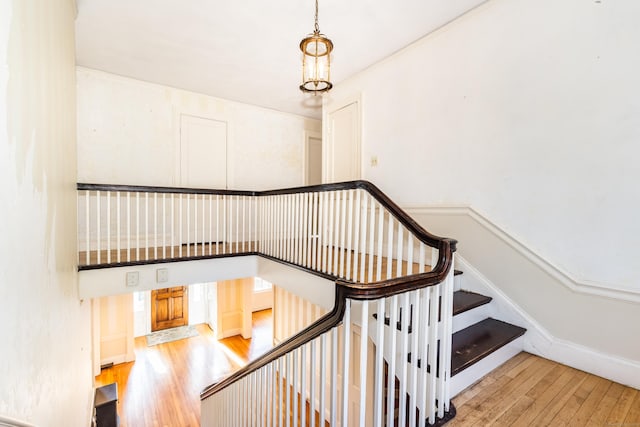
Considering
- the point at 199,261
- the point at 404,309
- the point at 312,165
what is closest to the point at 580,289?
the point at 404,309

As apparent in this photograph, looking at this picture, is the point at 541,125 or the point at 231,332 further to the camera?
the point at 231,332

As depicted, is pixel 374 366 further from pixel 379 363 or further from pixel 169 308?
pixel 169 308

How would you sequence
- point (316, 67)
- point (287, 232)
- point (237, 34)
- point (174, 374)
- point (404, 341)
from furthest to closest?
point (174, 374) < point (287, 232) < point (237, 34) < point (316, 67) < point (404, 341)

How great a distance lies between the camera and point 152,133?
424 centimetres

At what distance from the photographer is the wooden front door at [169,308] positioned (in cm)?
770

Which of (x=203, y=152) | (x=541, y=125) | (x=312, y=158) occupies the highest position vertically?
(x=312, y=158)

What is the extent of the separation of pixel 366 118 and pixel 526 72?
1874 millimetres

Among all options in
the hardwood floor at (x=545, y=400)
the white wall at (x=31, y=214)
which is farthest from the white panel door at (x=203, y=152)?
the hardwood floor at (x=545, y=400)

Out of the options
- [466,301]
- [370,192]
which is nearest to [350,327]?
[370,192]

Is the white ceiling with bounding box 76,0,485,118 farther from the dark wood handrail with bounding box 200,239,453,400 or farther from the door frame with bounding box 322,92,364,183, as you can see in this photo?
the dark wood handrail with bounding box 200,239,453,400

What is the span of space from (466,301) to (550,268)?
0.65m

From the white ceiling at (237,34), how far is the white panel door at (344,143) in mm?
506

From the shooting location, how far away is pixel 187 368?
19.0 feet

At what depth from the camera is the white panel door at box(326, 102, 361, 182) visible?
158 inches
